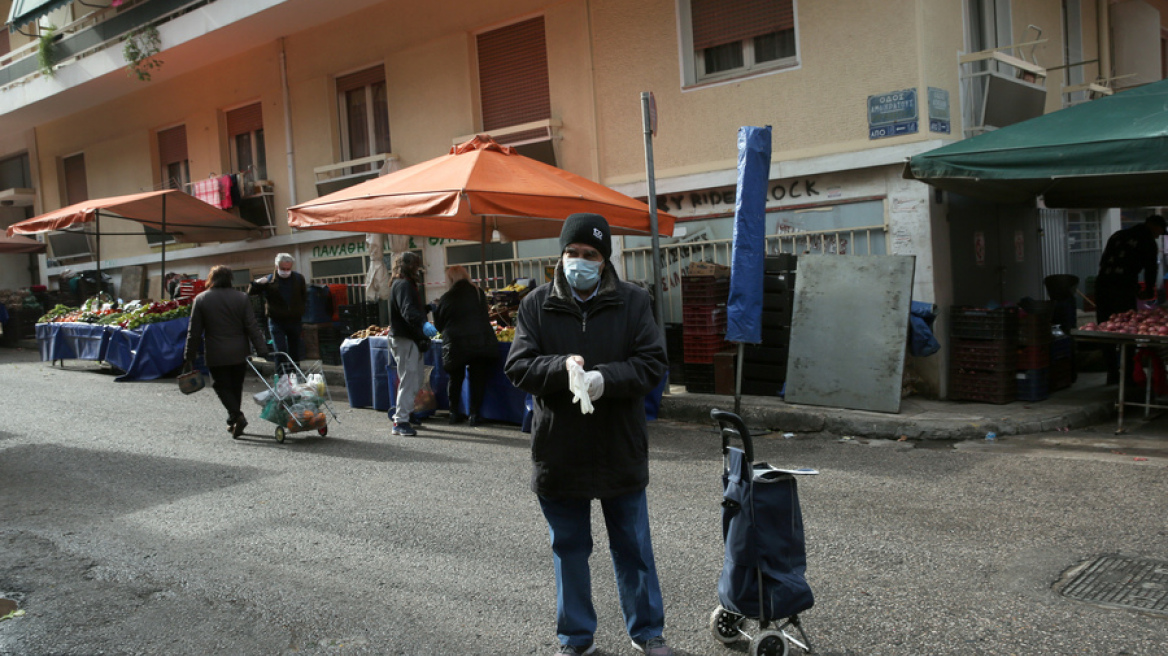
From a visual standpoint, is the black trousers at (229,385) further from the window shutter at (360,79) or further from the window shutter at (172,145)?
the window shutter at (172,145)

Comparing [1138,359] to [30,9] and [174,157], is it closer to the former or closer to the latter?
[174,157]

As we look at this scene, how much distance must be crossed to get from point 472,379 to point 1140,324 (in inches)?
245

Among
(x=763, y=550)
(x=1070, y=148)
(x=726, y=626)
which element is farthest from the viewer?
(x=1070, y=148)

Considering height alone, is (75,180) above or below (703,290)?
above

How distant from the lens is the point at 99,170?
826 inches

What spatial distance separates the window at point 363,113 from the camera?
50.3 feet

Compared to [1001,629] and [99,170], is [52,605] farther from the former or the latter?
[99,170]

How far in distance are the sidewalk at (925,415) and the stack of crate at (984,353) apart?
0.46ft

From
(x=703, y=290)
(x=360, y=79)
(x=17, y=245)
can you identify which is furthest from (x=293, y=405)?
(x=17, y=245)

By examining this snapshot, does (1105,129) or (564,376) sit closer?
(564,376)

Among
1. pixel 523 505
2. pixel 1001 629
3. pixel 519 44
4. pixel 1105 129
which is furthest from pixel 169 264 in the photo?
pixel 1001 629

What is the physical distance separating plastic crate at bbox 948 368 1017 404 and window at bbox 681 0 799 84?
400cm

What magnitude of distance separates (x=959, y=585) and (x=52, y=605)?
175 inches

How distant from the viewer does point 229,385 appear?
349 inches
